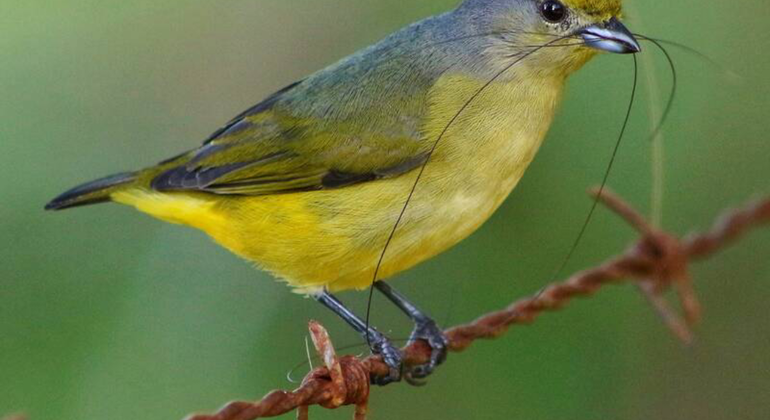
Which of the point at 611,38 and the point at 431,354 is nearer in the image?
the point at 611,38

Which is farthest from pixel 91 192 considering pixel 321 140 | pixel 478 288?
pixel 478 288

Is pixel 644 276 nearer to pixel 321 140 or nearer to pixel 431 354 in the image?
pixel 431 354

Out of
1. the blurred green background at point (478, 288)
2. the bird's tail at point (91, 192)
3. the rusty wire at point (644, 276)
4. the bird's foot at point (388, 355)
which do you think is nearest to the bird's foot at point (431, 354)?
the bird's foot at point (388, 355)

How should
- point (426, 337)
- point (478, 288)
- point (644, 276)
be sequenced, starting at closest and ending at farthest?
point (644, 276) < point (426, 337) < point (478, 288)

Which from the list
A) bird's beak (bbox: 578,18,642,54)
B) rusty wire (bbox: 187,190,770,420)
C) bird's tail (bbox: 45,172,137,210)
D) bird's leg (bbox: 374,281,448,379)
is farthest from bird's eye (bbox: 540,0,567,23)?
bird's tail (bbox: 45,172,137,210)

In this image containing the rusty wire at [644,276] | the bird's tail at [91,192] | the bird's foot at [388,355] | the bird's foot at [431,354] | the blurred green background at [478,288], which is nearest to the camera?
the rusty wire at [644,276]

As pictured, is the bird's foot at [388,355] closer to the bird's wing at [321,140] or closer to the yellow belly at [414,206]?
the yellow belly at [414,206]
